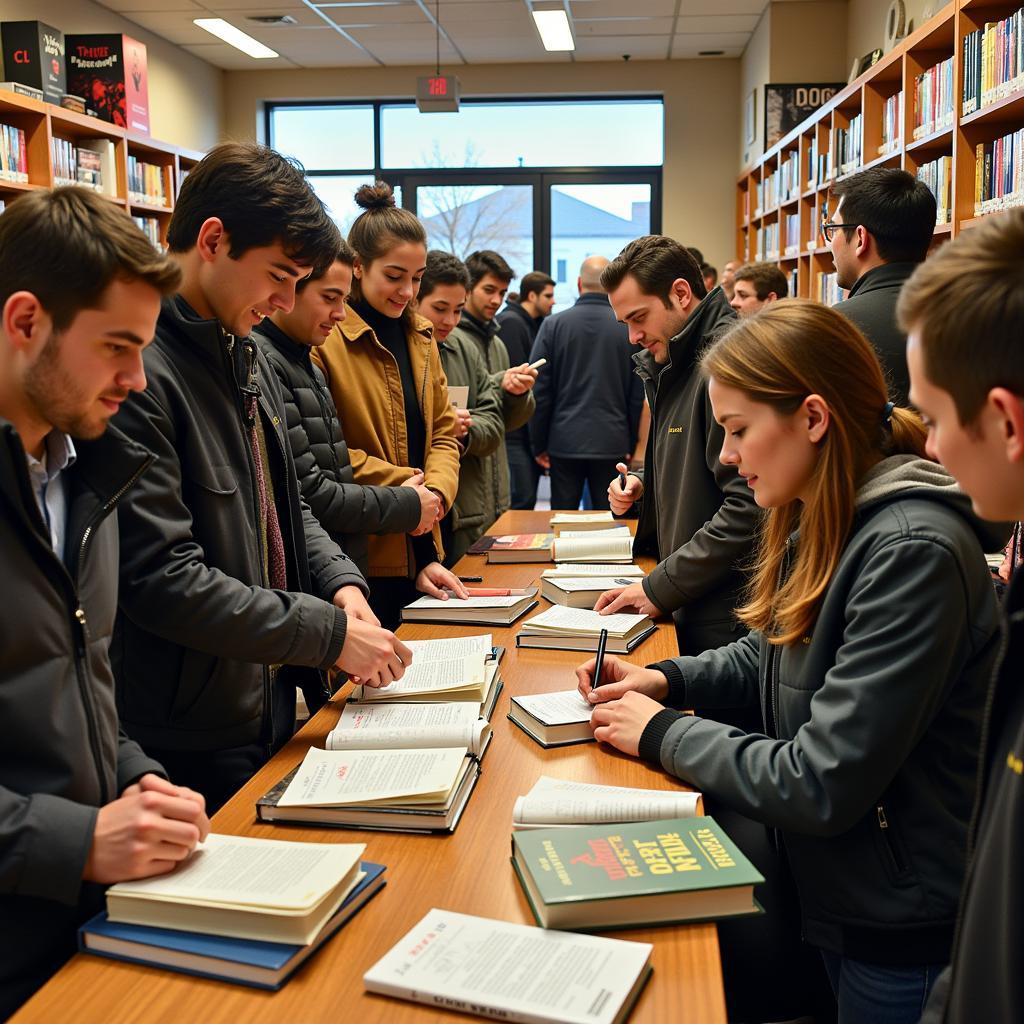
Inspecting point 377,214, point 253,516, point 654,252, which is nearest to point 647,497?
point 654,252

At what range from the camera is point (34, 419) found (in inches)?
46.5

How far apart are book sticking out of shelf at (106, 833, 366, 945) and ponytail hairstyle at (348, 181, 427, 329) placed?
6.58ft

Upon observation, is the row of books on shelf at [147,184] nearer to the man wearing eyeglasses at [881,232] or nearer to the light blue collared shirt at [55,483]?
the man wearing eyeglasses at [881,232]

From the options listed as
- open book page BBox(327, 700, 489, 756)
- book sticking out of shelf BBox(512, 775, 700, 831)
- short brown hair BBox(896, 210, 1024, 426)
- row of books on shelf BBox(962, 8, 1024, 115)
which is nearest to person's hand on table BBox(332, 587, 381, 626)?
open book page BBox(327, 700, 489, 756)

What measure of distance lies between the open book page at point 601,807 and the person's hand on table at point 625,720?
0.62 ft

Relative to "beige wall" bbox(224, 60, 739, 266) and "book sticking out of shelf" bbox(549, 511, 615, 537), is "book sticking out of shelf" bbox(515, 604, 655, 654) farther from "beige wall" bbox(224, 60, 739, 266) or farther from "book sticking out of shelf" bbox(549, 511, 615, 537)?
"beige wall" bbox(224, 60, 739, 266)

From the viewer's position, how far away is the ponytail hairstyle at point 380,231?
2846mm

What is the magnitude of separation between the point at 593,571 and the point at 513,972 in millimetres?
1737

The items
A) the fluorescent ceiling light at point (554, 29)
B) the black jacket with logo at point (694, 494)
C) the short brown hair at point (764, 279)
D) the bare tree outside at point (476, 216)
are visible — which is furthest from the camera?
the bare tree outside at point (476, 216)

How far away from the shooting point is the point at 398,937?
1114 mm

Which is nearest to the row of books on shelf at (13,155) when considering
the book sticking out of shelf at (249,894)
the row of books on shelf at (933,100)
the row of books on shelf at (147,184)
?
the row of books on shelf at (147,184)

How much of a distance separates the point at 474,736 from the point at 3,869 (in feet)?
2.22

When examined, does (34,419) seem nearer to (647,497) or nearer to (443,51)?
(647,497)

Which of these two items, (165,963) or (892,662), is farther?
(892,662)
